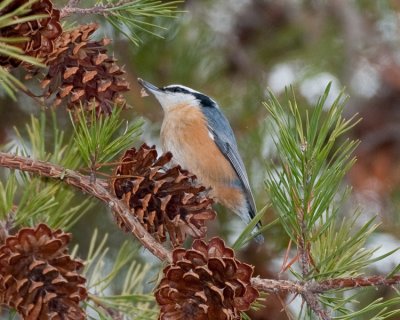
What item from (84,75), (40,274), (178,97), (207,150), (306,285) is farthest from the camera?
(178,97)

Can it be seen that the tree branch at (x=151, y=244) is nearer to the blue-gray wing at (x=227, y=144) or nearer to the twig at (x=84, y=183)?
the twig at (x=84, y=183)

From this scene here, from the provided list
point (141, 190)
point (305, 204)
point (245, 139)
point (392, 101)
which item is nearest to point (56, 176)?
point (141, 190)

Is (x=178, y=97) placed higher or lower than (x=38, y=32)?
higher

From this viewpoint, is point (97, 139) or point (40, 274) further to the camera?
point (97, 139)

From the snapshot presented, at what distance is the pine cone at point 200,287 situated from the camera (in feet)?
3.97

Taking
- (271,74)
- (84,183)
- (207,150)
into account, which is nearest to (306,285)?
(84,183)

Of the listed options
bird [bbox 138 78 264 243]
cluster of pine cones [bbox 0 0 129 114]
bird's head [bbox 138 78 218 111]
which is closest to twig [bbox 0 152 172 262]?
cluster of pine cones [bbox 0 0 129 114]

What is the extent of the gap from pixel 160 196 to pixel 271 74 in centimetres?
204

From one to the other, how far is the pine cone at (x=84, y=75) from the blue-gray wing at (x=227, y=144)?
3.38ft

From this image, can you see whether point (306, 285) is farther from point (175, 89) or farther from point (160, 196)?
point (175, 89)

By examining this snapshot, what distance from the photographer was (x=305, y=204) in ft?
4.41

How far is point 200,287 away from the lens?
4.00ft

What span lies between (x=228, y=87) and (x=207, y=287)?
1.97 meters

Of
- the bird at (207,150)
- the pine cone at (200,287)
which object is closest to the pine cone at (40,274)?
the pine cone at (200,287)
